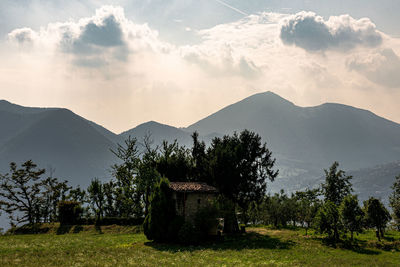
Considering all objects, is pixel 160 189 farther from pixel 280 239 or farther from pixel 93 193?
pixel 93 193

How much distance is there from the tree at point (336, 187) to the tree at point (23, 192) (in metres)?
56.1

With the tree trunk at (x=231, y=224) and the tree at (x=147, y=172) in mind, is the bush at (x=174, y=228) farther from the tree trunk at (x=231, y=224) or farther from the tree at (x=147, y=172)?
the tree at (x=147, y=172)

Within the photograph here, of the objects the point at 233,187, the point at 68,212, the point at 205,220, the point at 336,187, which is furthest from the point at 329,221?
the point at 68,212

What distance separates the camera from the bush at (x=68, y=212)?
6156 centimetres

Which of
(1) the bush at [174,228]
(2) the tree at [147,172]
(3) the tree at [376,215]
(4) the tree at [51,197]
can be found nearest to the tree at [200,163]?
(2) the tree at [147,172]

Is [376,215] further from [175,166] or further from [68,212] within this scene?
[68,212]

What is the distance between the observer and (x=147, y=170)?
6281 centimetres

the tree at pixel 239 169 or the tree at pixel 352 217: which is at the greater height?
the tree at pixel 239 169

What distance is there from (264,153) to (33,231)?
43777 mm

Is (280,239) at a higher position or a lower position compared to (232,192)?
lower

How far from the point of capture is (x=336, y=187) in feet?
184

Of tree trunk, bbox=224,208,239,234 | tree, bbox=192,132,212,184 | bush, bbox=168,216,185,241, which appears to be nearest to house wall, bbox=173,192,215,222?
bush, bbox=168,216,185,241

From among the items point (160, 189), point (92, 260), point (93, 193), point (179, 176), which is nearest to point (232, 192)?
point (179, 176)

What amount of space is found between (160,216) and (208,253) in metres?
9.85
